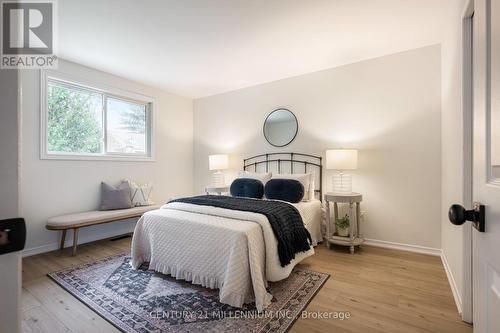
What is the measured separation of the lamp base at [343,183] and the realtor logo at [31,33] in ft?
11.0

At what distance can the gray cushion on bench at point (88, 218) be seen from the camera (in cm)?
275

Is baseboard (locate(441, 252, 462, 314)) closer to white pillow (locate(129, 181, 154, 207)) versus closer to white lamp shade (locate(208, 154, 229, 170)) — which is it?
white lamp shade (locate(208, 154, 229, 170))

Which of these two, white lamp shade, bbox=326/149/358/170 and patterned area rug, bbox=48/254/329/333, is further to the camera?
white lamp shade, bbox=326/149/358/170

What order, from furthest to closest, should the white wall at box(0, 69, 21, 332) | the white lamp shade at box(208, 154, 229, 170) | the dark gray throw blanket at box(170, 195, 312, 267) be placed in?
the white lamp shade at box(208, 154, 229, 170), the dark gray throw blanket at box(170, 195, 312, 267), the white wall at box(0, 69, 21, 332)

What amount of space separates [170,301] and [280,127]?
295 cm

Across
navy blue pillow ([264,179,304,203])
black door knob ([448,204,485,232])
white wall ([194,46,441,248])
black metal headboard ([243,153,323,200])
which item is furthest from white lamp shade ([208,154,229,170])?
black door knob ([448,204,485,232])

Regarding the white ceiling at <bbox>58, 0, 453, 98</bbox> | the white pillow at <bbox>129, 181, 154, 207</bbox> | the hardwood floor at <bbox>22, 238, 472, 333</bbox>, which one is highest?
the white ceiling at <bbox>58, 0, 453, 98</bbox>

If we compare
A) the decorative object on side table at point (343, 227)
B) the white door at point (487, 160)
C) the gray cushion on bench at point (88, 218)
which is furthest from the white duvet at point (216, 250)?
the white door at point (487, 160)

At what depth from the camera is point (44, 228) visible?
296cm

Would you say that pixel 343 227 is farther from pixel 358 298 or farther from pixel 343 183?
pixel 358 298

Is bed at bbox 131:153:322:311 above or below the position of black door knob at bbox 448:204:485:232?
below

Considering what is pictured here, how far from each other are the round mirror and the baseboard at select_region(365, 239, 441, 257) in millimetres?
1904

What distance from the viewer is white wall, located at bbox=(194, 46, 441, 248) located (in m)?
2.83

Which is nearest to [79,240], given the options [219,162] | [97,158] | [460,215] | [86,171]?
[86,171]
